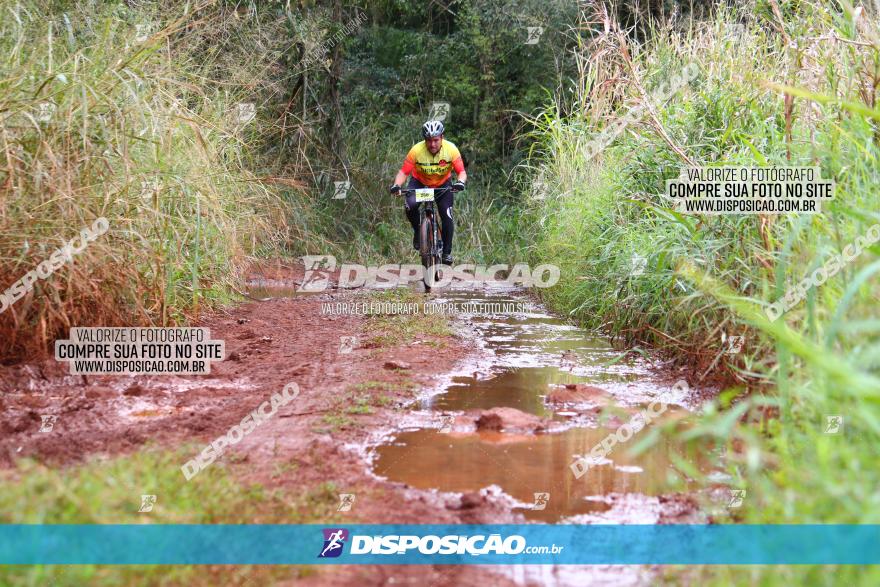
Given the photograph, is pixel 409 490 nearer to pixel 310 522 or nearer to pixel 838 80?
pixel 310 522

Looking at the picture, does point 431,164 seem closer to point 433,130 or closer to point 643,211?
point 433,130

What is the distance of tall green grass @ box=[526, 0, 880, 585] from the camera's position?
9.21 feet

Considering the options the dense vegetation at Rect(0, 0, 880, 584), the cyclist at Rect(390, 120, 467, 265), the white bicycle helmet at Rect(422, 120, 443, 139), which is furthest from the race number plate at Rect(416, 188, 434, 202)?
the dense vegetation at Rect(0, 0, 880, 584)

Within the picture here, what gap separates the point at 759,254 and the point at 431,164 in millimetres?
6432

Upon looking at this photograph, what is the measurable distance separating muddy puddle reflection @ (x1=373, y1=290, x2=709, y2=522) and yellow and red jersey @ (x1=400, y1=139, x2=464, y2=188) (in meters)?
4.70

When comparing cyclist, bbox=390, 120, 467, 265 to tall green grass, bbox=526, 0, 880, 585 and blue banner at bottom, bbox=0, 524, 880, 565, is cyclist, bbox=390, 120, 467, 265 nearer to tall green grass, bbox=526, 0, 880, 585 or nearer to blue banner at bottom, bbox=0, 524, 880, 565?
tall green grass, bbox=526, 0, 880, 585

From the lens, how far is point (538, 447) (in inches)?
183

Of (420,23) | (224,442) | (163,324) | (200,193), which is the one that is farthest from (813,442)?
(420,23)

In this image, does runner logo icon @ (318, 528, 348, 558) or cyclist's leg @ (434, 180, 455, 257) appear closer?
runner logo icon @ (318, 528, 348, 558)

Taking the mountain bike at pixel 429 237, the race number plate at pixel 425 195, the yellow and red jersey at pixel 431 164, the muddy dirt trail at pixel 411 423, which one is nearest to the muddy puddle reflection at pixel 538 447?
the muddy dirt trail at pixel 411 423

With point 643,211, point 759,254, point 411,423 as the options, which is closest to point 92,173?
point 411,423

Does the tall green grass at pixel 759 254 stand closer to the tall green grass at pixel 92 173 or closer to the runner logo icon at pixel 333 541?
the runner logo icon at pixel 333 541

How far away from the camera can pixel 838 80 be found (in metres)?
5.36

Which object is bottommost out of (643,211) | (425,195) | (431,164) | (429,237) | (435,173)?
(429,237)
